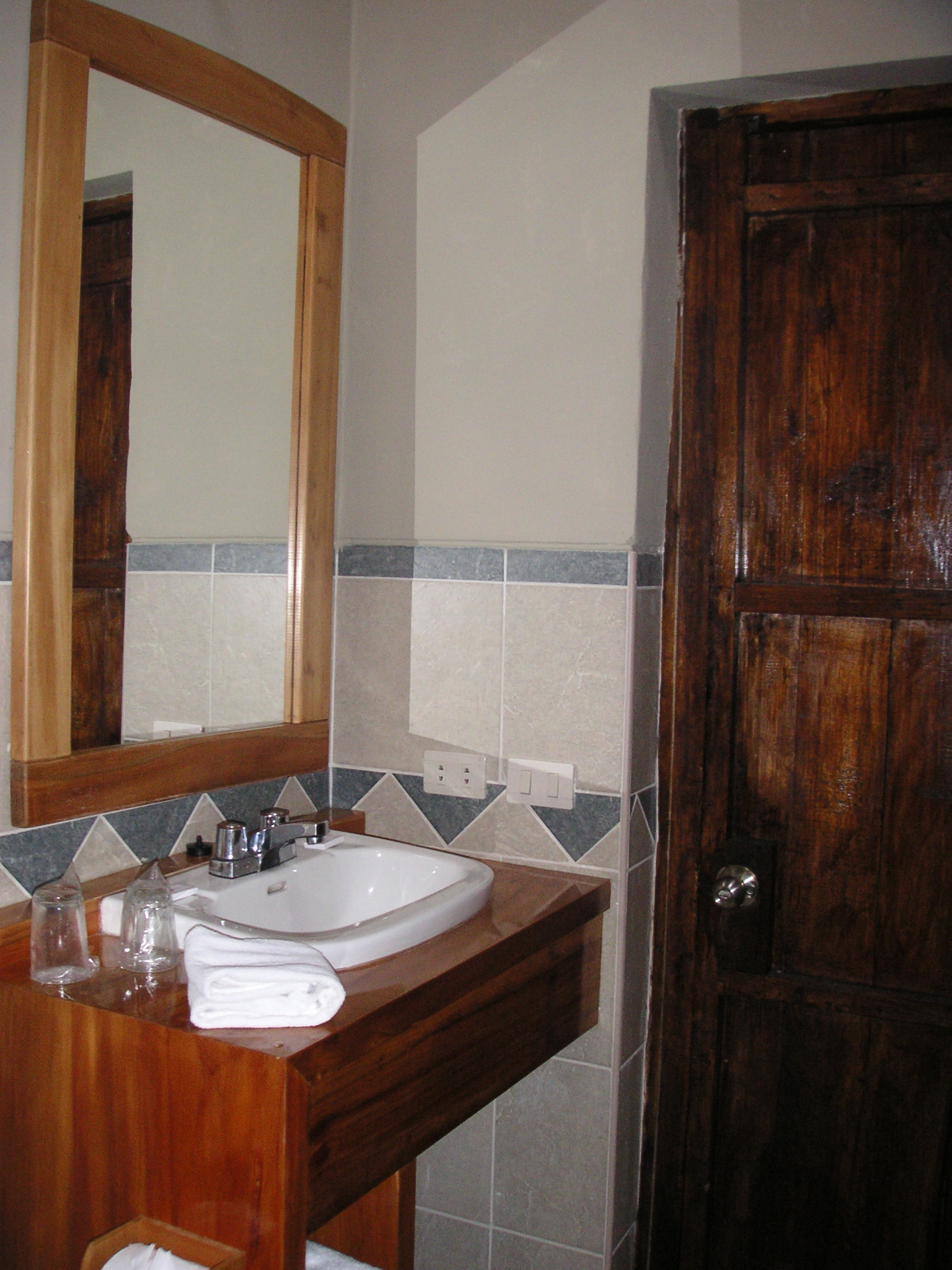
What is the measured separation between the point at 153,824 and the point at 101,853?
3.9 inches

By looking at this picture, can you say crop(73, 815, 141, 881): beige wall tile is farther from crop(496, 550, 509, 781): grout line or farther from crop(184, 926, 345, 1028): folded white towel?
crop(496, 550, 509, 781): grout line

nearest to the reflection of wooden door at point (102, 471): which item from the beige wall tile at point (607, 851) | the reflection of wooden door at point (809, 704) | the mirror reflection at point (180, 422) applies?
the mirror reflection at point (180, 422)

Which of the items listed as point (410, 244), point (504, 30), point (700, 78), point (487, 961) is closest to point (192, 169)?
point (410, 244)

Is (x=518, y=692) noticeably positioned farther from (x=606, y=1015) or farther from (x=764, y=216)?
(x=764, y=216)

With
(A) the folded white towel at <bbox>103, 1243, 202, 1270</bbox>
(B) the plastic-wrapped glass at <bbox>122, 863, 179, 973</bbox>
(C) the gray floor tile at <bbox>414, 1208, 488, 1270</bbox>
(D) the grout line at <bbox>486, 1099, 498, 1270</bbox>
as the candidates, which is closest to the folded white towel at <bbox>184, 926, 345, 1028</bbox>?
(B) the plastic-wrapped glass at <bbox>122, 863, 179, 973</bbox>

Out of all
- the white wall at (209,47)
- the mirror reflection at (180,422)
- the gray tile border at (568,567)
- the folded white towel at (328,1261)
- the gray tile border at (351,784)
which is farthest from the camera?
the gray tile border at (351,784)

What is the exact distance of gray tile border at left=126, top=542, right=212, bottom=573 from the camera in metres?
1.49

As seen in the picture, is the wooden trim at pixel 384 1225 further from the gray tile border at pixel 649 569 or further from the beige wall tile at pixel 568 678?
the gray tile border at pixel 649 569

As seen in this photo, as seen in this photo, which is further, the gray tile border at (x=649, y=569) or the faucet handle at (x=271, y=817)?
the gray tile border at (x=649, y=569)

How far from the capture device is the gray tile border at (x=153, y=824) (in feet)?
4.93

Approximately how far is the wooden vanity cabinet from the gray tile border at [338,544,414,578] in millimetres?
672

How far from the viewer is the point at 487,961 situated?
1.39 m

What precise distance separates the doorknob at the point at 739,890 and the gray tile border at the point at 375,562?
28.8 inches

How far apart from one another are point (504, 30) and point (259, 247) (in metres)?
0.55
